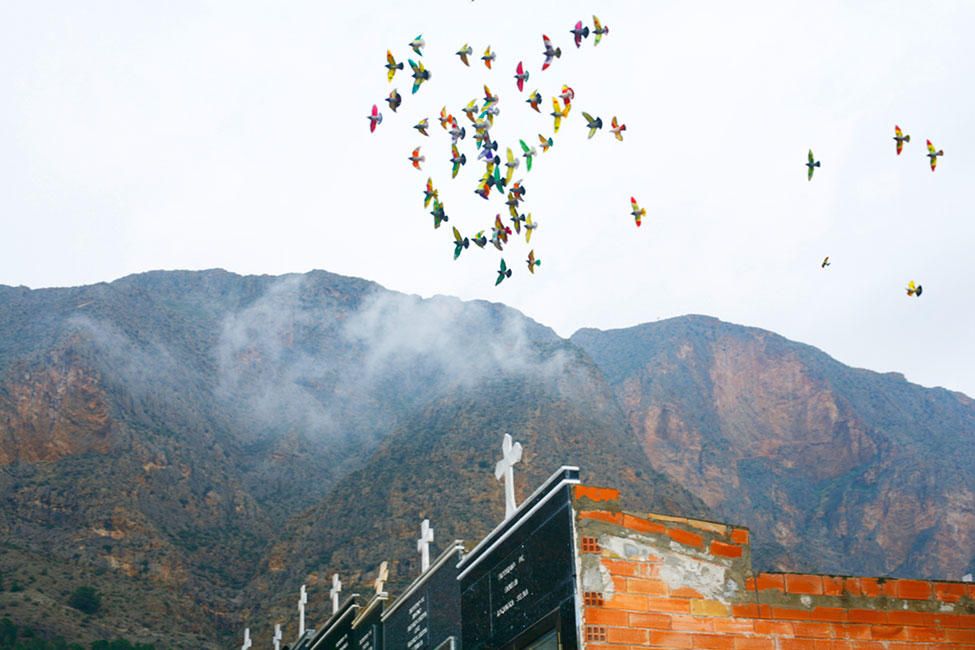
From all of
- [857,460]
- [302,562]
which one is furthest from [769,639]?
[857,460]

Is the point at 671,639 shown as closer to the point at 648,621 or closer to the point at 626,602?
the point at 648,621

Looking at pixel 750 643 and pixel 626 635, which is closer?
pixel 626 635

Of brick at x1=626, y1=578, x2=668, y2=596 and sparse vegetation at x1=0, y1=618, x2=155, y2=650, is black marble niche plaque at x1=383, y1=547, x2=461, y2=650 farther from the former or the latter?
sparse vegetation at x1=0, y1=618, x2=155, y2=650

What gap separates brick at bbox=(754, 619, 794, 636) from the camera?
13.8 metres

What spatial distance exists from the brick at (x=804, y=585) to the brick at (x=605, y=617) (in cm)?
191

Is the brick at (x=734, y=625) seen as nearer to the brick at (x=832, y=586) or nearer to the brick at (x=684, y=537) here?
the brick at (x=684, y=537)

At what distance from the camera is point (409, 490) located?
3322 inches

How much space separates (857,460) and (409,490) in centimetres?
6468

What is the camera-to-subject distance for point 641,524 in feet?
45.2

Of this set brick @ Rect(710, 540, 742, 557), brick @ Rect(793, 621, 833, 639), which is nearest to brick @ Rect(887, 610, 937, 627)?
brick @ Rect(793, 621, 833, 639)

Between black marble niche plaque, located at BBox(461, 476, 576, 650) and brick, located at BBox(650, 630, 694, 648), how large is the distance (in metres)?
0.81

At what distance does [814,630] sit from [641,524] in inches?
83.3

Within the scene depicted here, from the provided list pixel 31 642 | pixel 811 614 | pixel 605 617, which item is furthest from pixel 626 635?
pixel 31 642

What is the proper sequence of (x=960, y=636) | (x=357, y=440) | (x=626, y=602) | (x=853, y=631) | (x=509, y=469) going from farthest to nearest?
(x=357, y=440) < (x=509, y=469) < (x=960, y=636) < (x=853, y=631) < (x=626, y=602)
